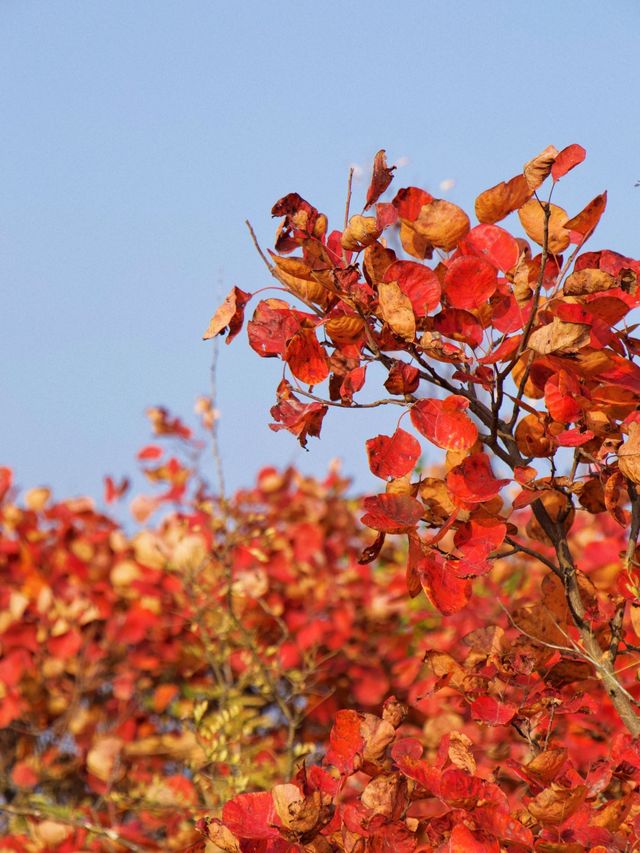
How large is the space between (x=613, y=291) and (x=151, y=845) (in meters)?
2.05

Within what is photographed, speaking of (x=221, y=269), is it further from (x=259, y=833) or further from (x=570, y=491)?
(x=259, y=833)

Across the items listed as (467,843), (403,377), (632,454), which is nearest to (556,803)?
(467,843)

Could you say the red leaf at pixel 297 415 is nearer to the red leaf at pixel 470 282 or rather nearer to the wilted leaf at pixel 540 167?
the red leaf at pixel 470 282

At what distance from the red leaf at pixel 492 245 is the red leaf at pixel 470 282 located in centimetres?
6

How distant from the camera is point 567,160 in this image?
104cm

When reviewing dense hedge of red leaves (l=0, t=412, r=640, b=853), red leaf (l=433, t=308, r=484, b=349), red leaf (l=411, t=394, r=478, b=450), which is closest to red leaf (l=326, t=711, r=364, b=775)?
Answer: red leaf (l=411, t=394, r=478, b=450)

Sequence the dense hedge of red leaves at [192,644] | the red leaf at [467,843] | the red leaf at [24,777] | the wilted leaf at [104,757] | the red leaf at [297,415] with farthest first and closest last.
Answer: the red leaf at [24,777] → the wilted leaf at [104,757] → the dense hedge of red leaves at [192,644] → the red leaf at [297,415] → the red leaf at [467,843]

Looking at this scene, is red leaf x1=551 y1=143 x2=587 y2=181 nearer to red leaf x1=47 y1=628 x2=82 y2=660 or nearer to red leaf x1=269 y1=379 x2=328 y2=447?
red leaf x1=269 y1=379 x2=328 y2=447

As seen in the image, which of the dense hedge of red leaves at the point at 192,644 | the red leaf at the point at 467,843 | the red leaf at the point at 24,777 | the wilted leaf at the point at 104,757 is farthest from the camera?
the red leaf at the point at 24,777

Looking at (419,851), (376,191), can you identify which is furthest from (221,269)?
(419,851)

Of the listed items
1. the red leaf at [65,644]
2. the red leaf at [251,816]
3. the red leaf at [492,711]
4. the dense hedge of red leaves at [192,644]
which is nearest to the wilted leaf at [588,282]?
the red leaf at [492,711]

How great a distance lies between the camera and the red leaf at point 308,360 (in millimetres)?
1100

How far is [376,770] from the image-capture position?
1.10 meters

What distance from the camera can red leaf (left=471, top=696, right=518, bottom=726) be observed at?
3.59ft
